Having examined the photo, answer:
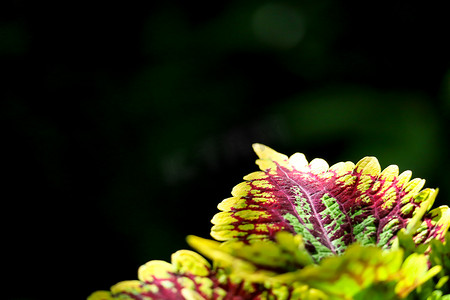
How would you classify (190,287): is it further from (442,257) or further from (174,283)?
(442,257)

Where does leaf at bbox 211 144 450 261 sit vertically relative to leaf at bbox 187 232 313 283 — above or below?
above

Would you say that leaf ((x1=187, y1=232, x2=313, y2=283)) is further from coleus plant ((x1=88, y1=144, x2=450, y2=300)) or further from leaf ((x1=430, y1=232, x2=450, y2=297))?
leaf ((x1=430, y1=232, x2=450, y2=297))

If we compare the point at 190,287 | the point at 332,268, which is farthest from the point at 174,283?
the point at 332,268

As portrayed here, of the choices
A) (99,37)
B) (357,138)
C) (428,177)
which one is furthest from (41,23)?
(428,177)

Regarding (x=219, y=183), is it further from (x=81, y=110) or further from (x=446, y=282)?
(x=446, y=282)

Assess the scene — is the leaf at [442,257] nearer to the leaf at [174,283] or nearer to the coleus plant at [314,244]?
the coleus plant at [314,244]

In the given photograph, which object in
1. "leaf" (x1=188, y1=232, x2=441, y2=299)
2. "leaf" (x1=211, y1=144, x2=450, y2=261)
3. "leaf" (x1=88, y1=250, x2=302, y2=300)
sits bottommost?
"leaf" (x1=188, y1=232, x2=441, y2=299)

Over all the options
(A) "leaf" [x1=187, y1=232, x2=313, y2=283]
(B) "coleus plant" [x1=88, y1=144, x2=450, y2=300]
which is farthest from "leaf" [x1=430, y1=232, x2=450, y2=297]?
(A) "leaf" [x1=187, y1=232, x2=313, y2=283]

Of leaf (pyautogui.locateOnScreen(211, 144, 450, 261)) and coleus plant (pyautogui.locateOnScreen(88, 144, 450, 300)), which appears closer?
coleus plant (pyautogui.locateOnScreen(88, 144, 450, 300))

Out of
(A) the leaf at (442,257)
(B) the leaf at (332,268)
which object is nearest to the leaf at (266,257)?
(B) the leaf at (332,268)
